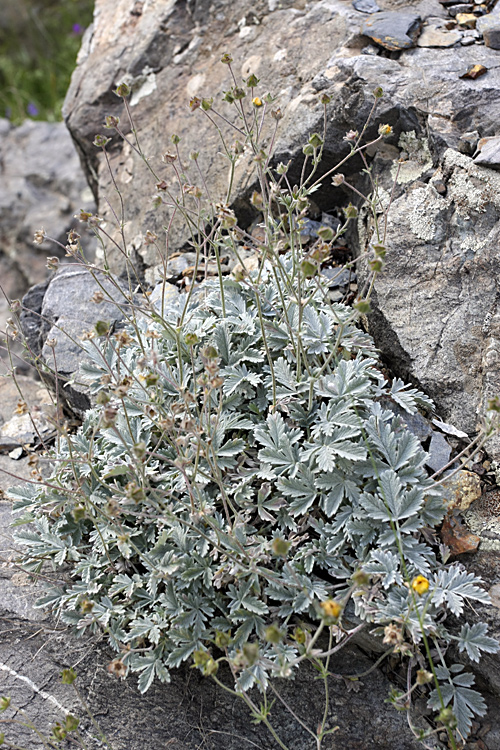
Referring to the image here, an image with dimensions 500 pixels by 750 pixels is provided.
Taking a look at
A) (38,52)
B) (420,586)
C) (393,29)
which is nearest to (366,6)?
(393,29)

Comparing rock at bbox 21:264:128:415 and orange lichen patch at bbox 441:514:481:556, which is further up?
rock at bbox 21:264:128:415

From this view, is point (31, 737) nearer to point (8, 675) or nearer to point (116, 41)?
point (8, 675)

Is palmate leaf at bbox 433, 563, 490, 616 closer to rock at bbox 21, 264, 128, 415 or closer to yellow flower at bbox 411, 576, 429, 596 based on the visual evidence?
yellow flower at bbox 411, 576, 429, 596

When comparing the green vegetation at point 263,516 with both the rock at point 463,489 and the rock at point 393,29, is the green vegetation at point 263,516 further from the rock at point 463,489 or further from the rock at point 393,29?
the rock at point 393,29

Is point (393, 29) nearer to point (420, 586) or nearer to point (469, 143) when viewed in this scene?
point (469, 143)

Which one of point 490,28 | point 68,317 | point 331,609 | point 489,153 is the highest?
point 490,28

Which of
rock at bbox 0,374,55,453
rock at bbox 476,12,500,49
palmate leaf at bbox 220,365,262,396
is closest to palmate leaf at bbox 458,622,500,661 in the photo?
palmate leaf at bbox 220,365,262,396

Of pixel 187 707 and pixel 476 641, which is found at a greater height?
pixel 476 641
